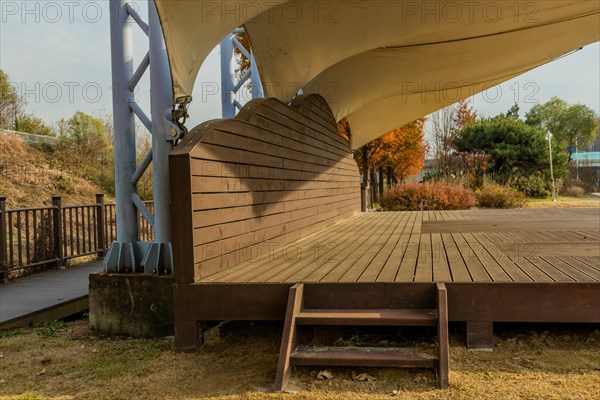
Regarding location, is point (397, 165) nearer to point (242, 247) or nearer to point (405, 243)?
point (405, 243)

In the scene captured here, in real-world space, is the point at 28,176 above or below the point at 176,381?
above

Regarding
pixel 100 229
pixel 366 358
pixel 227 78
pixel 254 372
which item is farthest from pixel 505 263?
pixel 100 229

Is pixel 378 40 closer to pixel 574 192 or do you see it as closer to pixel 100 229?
pixel 100 229

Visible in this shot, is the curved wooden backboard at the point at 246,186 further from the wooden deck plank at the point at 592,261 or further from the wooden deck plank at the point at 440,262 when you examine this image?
the wooden deck plank at the point at 592,261

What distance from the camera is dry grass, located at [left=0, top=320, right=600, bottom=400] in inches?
96.3

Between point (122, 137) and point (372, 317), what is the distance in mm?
2582

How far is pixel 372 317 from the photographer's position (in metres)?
2.81

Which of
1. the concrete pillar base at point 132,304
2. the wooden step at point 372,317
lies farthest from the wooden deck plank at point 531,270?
the concrete pillar base at point 132,304

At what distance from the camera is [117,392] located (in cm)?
262

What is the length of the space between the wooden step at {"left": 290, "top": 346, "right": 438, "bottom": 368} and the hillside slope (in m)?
14.9

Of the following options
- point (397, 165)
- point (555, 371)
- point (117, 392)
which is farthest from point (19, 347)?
point (397, 165)

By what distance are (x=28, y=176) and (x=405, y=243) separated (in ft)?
54.8

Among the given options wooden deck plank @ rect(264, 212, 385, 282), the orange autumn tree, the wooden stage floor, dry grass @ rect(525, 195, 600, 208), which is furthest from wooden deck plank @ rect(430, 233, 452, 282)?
the orange autumn tree

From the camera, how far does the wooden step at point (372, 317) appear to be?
9.02 ft
